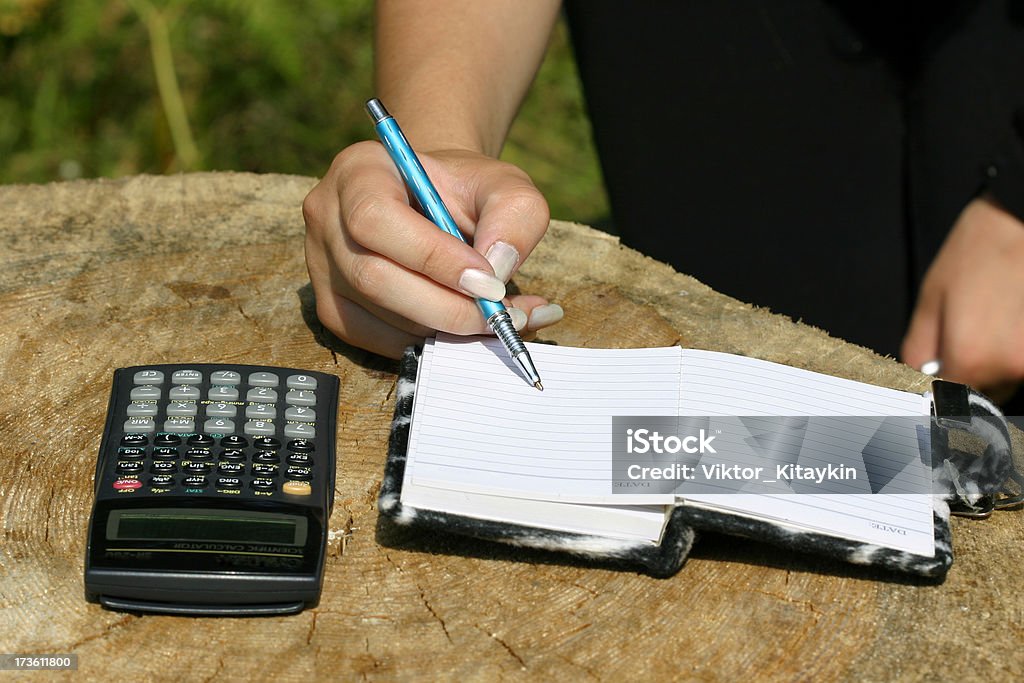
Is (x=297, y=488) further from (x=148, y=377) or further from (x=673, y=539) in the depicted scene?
(x=673, y=539)

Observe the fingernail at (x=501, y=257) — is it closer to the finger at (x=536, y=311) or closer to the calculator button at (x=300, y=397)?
the finger at (x=536, y=311)

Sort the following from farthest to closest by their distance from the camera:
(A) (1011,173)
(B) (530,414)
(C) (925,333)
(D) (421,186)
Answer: (C) (925,333), (A) (1011,173), (D) (421,186), (B) (530,414)

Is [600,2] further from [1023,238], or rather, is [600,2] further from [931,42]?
[1023,238]

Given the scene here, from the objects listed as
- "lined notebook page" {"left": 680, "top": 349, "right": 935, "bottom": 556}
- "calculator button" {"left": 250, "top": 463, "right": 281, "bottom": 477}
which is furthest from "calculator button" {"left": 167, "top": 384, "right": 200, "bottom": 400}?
"lined notebook page" {"left": 680, "top": 349, "right": 935, "bottom": 556}

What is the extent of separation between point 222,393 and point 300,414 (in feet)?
0.26

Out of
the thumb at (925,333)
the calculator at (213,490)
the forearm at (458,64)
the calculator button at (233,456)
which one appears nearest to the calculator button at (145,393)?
the calculator at (213,490)

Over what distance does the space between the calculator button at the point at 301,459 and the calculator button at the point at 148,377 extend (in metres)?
0.17

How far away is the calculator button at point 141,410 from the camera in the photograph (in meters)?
0.95

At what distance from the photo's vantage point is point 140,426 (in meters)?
0.94

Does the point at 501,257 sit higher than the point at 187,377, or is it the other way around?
the point at 501,257

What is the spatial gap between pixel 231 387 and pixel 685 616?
481mm

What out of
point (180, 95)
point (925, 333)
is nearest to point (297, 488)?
point (925, 333)

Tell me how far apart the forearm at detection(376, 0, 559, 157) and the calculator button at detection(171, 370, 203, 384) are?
15.8 inches

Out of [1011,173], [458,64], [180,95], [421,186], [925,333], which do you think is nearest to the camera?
[421,186]
